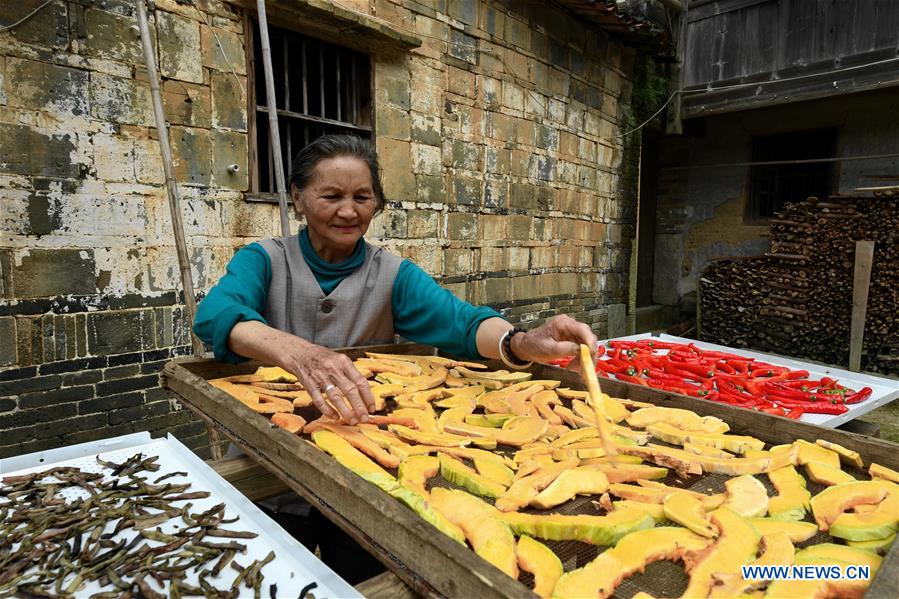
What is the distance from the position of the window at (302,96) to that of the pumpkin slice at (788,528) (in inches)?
166

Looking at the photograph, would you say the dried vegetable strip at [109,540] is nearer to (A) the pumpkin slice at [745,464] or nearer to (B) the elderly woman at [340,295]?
(B) the elderly woman at [340,295]

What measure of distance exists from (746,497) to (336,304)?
1.76 meters

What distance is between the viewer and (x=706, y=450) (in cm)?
155

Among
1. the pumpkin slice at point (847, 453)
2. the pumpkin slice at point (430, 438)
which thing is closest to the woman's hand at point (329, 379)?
the pumpkin slice at point (430, 438)

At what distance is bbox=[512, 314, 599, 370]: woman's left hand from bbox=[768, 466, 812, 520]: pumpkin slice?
23.7 inches

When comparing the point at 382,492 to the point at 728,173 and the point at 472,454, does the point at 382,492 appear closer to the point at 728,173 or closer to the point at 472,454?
the point at 472,454

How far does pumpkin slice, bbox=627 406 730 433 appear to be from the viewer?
175cm

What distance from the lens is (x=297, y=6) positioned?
4.27 meters

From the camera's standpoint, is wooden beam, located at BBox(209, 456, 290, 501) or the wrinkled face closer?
wooden beam, located at BBox(209, 456, 290, 501)

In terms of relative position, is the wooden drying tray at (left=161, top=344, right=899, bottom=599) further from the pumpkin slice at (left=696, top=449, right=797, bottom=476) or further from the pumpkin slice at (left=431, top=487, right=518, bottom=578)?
the pumpkin slice at (left=696, top=449, right=797, bottom=476)

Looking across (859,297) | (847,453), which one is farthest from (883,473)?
(859,297)

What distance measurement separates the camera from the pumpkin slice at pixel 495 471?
1.34 m

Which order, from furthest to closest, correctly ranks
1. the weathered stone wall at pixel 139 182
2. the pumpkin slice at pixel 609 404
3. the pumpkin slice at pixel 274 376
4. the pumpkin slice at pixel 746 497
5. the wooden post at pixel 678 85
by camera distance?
1. the wooden post at pixel 678 85
2. the weathered stone wall at pixel 139 182
3. the pumpkin slice at pixel 274 376
4. the pumpkin slice at pixel 609 404
5. the pumpkin slice at pixel 746 497

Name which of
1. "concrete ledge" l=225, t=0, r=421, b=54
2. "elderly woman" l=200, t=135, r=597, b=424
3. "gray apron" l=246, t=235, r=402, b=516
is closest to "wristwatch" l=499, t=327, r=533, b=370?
"elderly woman" l=200, t=135, r=597, b=424
